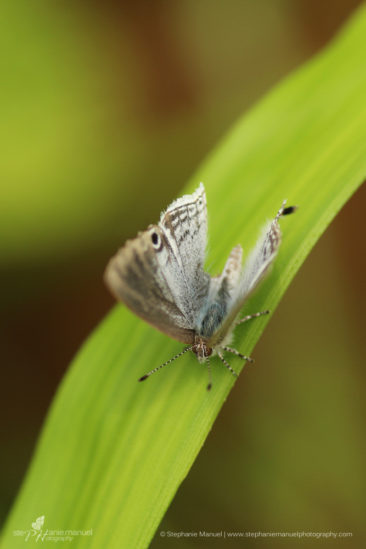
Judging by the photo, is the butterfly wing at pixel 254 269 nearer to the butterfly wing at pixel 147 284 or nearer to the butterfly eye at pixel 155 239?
the butterfly wing at pixel 147 284

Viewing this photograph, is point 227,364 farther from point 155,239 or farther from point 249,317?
point 155,239

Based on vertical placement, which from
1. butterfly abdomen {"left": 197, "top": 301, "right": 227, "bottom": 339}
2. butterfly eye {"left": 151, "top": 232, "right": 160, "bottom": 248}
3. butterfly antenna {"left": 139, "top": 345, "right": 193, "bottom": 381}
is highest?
butterfly eye {"left": 151, "top": 232, "right": 160, "bottom": 248}

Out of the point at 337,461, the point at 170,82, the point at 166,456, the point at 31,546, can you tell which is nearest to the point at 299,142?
the point at 166,456

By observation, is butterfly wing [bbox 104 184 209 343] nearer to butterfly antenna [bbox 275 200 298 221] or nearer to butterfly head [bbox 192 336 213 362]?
butterfly head [bbox 192 336 213 362]

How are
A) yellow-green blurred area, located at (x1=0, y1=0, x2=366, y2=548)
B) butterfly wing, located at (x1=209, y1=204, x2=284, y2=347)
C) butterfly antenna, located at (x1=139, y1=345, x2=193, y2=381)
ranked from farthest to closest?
yellow-green blurred area, located at (x1=0, y1=0, x2=366, y2=548) < butterfly antenna, located at (x1=139, y1=345, x2=193, y2=381) < butterfly wing, located at (x1=209, y1=204, x2=284, y2=347)

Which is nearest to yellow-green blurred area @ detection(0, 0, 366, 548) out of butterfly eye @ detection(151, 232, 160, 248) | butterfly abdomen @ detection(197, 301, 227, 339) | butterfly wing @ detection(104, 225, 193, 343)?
butterfly abdomen @ detection(197, 301, 227, 339)

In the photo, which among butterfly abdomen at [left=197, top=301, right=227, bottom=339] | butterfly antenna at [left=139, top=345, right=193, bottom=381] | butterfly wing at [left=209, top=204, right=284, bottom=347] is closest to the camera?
butterfly wing at [left=209, top=204, right=284, bottom=347]

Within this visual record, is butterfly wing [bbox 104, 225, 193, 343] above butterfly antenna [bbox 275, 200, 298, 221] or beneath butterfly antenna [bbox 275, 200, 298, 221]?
beneath
